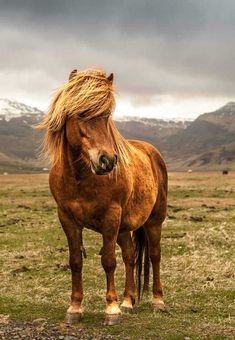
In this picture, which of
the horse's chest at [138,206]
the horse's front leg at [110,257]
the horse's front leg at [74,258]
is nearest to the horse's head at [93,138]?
the horse's front leg at [110,257]

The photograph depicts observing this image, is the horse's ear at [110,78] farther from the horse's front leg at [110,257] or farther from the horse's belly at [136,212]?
the horse's belly at [136,212]

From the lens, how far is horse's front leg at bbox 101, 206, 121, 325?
8.77m

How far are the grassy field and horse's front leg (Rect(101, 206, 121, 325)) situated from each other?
0.24 meters

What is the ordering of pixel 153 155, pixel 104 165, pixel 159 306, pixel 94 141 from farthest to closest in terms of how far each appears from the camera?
pixel 153 155, pixel 159 306, pixel 94 141, pixel 104 165

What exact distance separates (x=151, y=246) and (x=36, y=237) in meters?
12.8

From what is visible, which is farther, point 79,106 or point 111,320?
point 111,320

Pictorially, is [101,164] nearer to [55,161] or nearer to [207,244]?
[55,161]

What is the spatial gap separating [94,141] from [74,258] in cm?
260

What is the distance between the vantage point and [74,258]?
9273 mm

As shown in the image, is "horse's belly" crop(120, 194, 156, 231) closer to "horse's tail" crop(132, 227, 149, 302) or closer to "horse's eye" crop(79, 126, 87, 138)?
"horse's tail" crop(132, 227, 149, 302)

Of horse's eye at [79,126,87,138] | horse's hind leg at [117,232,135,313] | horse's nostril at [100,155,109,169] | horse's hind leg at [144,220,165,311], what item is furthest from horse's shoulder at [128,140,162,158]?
horse's nostril at [100,155,109,169]

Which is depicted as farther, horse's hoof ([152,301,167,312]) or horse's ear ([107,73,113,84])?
horse's hoof ([152,301,167,312])

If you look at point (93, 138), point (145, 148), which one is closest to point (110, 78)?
point (93, 138)

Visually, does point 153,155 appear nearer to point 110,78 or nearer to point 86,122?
point 110,78
